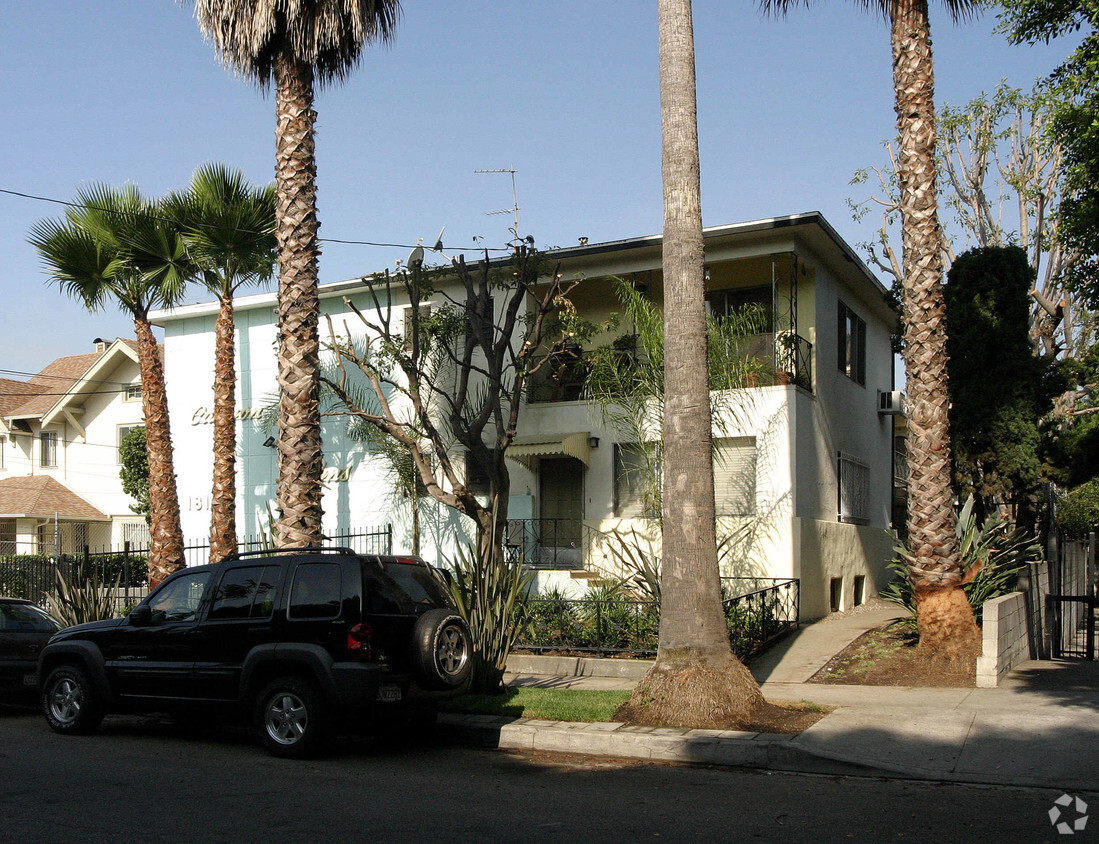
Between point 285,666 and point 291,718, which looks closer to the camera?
point 291,718

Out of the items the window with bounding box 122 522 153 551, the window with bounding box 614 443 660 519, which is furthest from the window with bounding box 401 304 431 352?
the window with bounding box 122 522 153 551

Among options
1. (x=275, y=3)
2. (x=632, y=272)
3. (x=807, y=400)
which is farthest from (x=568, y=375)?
(x=275, y=3)

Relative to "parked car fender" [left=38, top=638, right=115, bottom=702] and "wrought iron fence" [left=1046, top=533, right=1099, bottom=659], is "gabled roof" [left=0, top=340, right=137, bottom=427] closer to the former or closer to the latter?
"parked car fender" [left=38, top=638, right=115, bottom=702]

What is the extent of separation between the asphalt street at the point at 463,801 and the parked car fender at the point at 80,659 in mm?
799

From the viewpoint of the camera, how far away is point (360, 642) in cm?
841

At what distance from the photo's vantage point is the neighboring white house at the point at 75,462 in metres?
32.5

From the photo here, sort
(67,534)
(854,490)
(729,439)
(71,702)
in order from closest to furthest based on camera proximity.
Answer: (71,702)
(729,439)
(854,490)
(67,534)

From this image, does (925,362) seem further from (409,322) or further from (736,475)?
(409,322)

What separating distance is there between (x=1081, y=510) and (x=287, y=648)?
105 feet

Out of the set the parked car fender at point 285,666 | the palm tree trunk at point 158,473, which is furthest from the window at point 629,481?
the parked car fender at point 285,666

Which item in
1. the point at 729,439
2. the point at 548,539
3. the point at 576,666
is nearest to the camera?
the point at 576,666

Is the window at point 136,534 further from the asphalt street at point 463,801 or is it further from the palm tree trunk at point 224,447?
the asphalt street at point 463,801

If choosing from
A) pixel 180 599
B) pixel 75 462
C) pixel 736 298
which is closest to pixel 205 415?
pixel 736 298

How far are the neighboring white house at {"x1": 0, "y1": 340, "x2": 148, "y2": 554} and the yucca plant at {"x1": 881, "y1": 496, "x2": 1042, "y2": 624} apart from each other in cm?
2502
